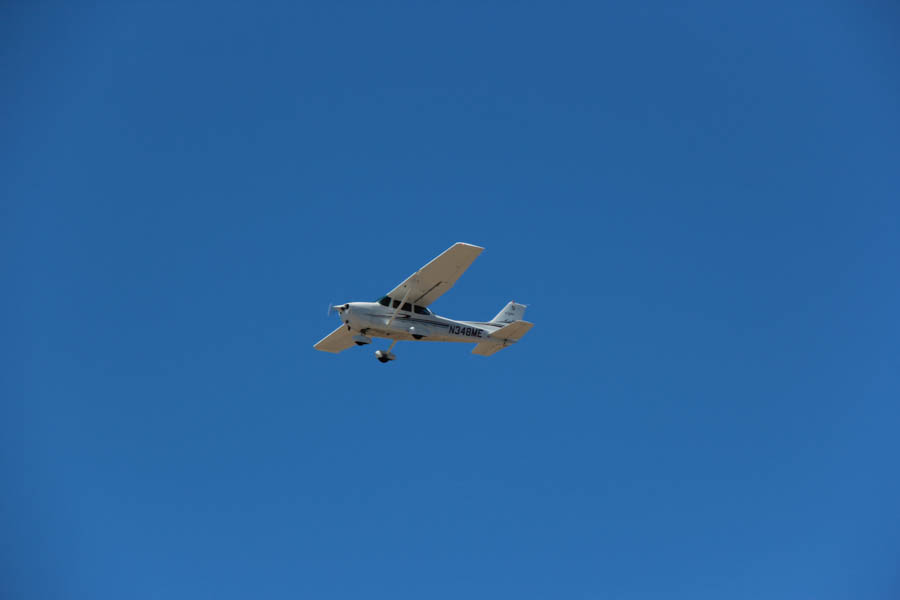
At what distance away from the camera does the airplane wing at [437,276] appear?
2230cm

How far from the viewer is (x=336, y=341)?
27.5m

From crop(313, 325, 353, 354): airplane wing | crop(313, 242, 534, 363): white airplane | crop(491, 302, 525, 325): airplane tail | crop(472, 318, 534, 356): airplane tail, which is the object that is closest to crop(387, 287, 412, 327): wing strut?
crop(313, 242, 534, 363): white airplane

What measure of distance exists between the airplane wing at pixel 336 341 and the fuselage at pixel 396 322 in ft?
9.81

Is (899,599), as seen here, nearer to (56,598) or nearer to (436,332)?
(436,332)

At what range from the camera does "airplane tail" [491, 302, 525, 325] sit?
93.3 ft

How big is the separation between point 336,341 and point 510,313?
713cm

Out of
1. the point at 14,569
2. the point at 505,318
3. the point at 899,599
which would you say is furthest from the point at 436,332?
the point at 14,569

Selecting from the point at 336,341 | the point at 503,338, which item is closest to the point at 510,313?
the point at 503,338

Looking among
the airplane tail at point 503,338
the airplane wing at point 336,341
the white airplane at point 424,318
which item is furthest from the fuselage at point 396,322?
the airplane wing at point 336,341

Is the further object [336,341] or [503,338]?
[336,341]

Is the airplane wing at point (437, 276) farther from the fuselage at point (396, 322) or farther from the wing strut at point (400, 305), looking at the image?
the fuselage at point (396, 322)

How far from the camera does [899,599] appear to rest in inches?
2136

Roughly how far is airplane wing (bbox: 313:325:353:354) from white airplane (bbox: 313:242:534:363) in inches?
8.7

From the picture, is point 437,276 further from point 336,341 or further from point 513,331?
point 336,341
